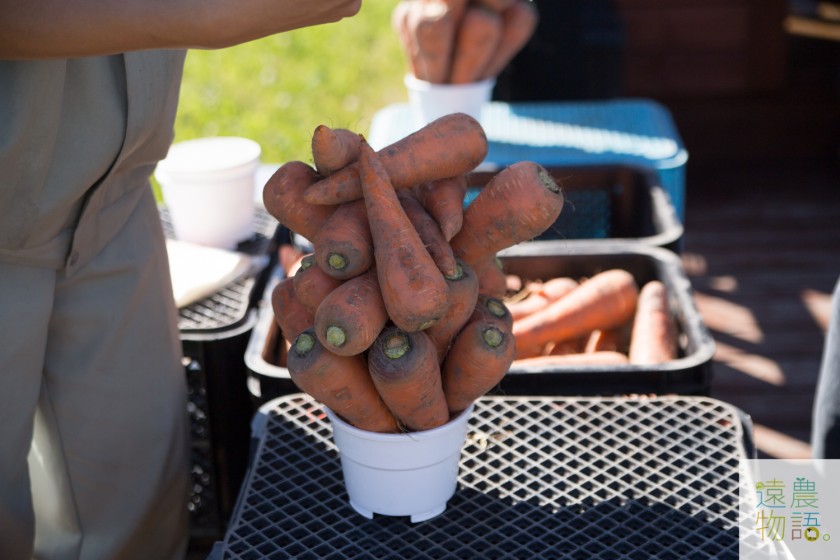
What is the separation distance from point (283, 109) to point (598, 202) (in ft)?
8.87

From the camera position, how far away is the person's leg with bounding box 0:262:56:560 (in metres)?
1.46

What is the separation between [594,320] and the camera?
2.15 m

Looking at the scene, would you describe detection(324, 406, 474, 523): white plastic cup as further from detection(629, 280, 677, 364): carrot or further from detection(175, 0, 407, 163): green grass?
detection(175, 0, 407, 163): green grass

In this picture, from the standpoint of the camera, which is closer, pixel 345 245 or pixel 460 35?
pixel 345 245

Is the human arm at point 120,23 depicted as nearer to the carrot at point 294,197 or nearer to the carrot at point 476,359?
the carrot at point 294,197

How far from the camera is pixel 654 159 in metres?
2.75

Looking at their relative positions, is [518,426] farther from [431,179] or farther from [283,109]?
[283,109]

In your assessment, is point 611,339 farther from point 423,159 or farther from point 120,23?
point 120,23

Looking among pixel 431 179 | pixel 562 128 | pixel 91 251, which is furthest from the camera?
pixel 562 128

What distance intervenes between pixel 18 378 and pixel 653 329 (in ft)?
4.09

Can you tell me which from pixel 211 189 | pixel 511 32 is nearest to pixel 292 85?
pixel 511 32

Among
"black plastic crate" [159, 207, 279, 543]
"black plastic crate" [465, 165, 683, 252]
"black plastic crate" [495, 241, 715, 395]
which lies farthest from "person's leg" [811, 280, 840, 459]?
"black plastic crate" [159, 207, 279, 543]

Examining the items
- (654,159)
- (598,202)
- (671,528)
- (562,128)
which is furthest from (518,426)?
(562,128)

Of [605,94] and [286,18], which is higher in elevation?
[286,18]
